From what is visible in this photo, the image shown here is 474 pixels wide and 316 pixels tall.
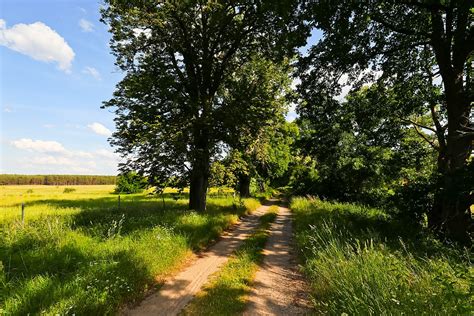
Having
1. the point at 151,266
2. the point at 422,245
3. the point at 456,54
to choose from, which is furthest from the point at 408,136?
the point at 151,266

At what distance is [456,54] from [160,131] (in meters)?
13.9

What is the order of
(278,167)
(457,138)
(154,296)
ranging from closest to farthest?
1. (154,296)
2. (457,138)
3. (278,167)

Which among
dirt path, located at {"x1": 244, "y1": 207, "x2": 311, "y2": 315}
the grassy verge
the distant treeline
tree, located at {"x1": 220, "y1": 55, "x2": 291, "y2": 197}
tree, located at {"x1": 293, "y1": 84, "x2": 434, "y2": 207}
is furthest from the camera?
the distant treeline

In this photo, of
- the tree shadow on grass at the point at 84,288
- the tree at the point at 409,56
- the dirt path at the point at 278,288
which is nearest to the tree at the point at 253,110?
the tree at the point at 409,56

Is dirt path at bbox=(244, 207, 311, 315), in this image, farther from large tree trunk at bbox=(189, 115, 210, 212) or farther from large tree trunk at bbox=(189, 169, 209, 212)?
large tree trunk at bbox=(189, 169, 209, 212)

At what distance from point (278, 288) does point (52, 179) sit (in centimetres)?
13163

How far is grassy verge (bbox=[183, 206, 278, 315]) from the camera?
626cm

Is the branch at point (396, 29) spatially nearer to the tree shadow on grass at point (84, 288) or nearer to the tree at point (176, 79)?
the tree at point (176, 79)

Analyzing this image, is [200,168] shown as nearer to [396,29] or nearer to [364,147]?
[396,29]

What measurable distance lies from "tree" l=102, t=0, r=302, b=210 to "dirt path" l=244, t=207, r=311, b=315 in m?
8.00

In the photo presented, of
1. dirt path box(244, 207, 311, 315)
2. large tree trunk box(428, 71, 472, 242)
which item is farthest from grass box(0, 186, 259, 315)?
large tree trunk box(428, 71, 472, 242)

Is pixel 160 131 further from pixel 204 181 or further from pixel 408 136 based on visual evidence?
pixel 408 136

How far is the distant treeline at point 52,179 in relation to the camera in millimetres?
108875

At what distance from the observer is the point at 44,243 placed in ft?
29.2
